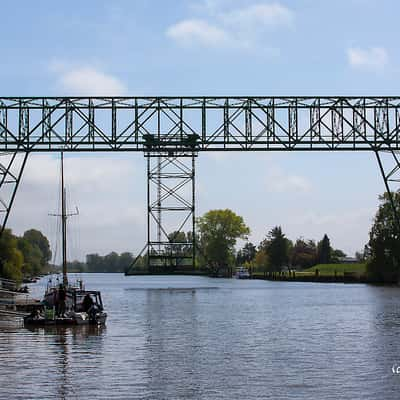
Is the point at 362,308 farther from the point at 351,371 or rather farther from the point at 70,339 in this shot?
the point at 351,371

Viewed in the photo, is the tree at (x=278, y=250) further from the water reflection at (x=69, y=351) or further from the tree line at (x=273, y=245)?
the water reflection at (x=69, y=351)

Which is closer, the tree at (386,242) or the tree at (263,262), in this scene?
the tree at (386,242)

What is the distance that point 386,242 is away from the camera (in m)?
103

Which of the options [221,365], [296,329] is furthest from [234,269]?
[221,365]

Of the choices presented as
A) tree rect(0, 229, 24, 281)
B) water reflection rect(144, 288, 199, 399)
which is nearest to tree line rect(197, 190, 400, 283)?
tree rect(0, 229, 24, 281)

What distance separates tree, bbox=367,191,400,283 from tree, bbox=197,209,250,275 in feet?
190

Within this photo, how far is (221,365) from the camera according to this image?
2773 centimetres

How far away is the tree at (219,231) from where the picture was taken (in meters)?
165

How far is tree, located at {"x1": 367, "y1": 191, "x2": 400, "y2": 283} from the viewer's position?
103 metres

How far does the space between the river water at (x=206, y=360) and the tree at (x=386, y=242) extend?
55.2 meters

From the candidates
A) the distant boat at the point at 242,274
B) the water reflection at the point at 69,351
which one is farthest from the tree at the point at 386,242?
the distant boat at the point at 242,274

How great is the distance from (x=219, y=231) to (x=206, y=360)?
447 ft

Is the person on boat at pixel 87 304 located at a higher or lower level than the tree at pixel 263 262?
lower

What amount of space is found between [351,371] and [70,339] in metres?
13.8
